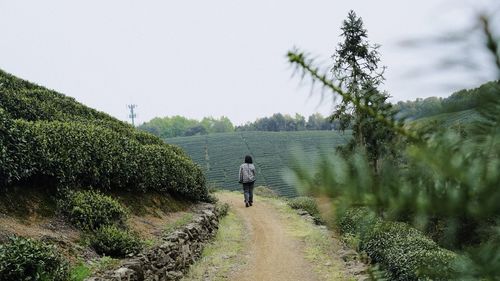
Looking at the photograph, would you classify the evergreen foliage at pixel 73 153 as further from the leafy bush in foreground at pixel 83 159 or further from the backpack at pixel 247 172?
the backpack at pixel 247 172

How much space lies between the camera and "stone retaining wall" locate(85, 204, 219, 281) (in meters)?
7.79

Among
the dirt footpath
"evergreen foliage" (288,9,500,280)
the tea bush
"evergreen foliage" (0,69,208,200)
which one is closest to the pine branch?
"evergreen foliage" (288,9,500,280)

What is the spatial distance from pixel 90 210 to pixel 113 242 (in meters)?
1.02

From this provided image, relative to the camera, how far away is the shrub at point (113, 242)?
27.2 ft

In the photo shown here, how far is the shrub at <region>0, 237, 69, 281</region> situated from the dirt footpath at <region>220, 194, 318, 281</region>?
438 cm

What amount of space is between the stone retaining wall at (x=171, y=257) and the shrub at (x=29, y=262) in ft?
1.91

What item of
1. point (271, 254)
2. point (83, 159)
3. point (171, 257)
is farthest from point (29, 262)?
point (271, 254)

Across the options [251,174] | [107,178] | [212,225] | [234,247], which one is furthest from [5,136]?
[251,174]

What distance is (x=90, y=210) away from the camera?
29.8 feet

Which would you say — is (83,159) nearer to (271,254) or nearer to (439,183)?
(271,254)

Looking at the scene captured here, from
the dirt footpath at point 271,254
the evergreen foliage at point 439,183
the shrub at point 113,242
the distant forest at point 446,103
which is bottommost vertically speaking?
the dirt footpath at point 271,254

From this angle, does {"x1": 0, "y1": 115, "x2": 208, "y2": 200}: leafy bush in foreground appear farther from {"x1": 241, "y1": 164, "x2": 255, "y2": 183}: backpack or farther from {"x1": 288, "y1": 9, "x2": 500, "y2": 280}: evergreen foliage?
{"x1": 288, "y1": 9, "x2": 500, "y2": 280}: evergreen foliage

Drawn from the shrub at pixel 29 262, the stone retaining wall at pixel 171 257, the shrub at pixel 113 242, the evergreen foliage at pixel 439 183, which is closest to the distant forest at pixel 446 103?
the evergreen foliage at pixel 439 183

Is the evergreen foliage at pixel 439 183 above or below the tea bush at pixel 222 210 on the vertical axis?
above
